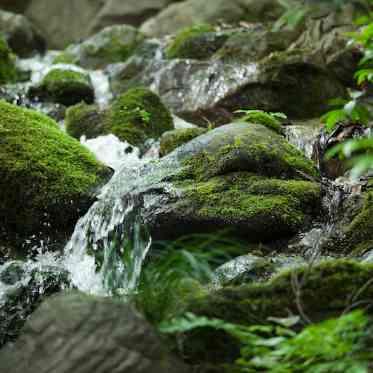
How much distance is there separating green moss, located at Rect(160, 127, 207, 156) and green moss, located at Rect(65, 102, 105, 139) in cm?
138

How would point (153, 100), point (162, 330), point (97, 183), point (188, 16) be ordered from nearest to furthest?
point (162, 330) < point (97, 183) < point (153, 100) < point (188, 16)

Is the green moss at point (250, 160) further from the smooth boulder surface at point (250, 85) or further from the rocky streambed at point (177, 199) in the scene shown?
the smooth boulder surface at point (250, 85)

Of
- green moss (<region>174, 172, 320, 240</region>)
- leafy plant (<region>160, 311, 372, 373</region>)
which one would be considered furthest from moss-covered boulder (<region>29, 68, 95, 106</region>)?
leafy plant (<region>160, 311, 372, 373</region>)

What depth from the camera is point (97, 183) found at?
19.6 ft

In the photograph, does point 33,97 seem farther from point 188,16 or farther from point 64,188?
point 188,16

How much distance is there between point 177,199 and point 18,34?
12.3 m

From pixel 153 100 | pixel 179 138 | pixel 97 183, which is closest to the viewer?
pixel 97 183

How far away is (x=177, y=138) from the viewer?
23.0 feet

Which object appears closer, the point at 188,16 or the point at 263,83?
the point at 263,83

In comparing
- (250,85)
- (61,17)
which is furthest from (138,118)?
(61,17)

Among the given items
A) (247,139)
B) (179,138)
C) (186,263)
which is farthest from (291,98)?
(186,263)

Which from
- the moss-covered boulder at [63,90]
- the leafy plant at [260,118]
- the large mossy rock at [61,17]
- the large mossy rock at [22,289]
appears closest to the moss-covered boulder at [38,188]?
the large mossy rock at [22,289]

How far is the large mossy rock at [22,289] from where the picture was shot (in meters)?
4.21

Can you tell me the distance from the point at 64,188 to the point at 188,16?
1140 centimetres
